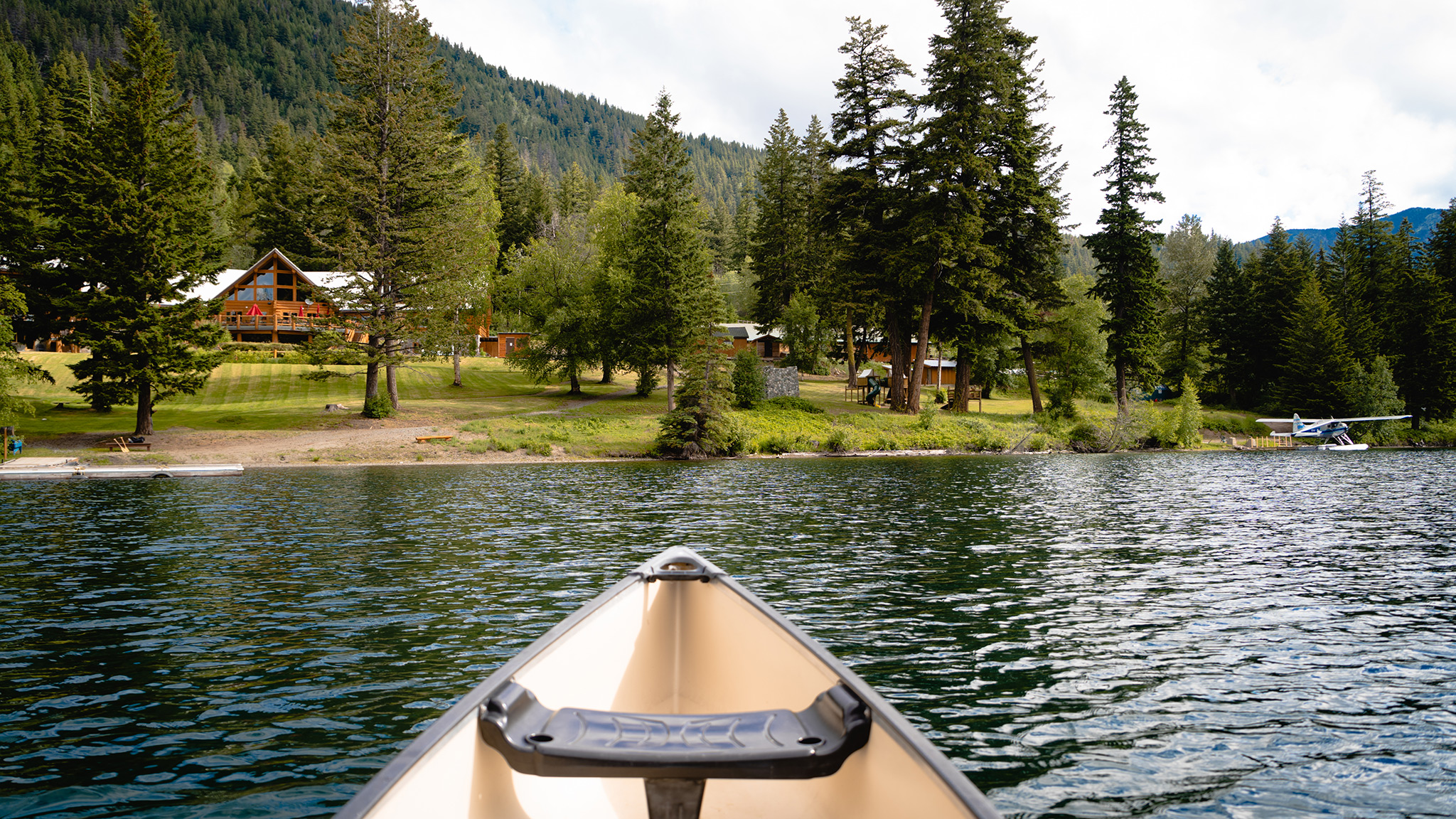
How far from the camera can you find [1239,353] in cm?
6712

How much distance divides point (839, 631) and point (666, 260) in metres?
37.7

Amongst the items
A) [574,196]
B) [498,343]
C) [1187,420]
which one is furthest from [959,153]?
[574,196]

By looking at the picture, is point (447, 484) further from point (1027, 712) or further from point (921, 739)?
point (921, 739)

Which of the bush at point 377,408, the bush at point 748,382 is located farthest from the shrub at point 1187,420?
the bush at point 377,408

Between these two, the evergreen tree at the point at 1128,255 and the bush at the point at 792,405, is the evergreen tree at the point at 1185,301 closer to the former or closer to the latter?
the evergreen tree at the point at 1128,255

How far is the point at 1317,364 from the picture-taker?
5684 cm

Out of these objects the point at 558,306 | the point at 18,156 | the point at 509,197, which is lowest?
the point at 558,306

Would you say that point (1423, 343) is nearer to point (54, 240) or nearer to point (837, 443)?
point (837, 443)

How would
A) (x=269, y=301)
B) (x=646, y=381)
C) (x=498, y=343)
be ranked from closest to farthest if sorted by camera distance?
(x=646, y=381), (x=269, y=301), (x=498, y=343)

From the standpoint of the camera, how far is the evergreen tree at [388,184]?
124 feet

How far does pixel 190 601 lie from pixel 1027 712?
427 inches

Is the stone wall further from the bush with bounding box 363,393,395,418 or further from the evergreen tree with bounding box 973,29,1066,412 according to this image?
the bush with bounding box 363,393,395,418

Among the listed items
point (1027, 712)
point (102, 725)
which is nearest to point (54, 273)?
point (102, 725)

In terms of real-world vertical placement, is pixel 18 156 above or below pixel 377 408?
above
